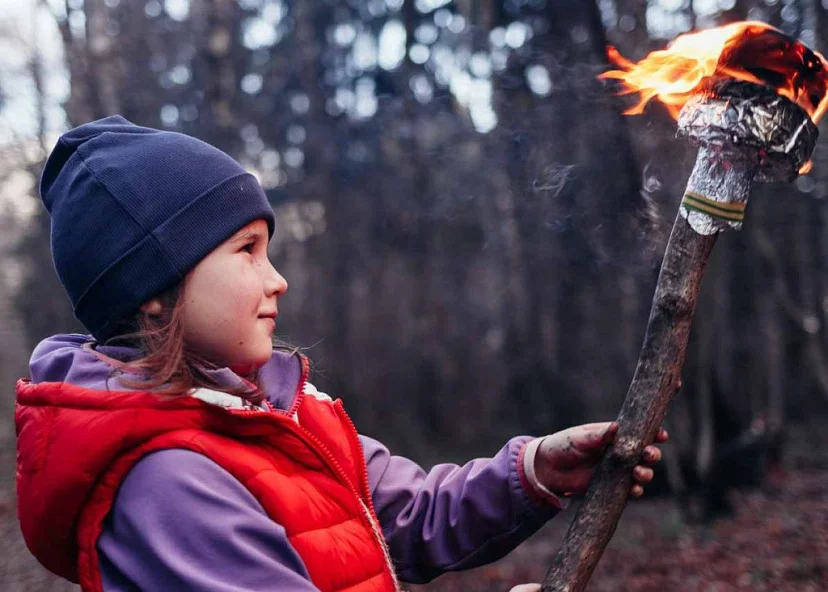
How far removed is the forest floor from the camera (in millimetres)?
7625

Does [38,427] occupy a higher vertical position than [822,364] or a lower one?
higher

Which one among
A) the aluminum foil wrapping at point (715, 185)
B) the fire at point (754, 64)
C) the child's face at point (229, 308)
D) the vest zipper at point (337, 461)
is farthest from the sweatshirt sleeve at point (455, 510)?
the fire at point (754, 64)

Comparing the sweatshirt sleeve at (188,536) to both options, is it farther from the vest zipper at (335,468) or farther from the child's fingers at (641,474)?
the child's fingers at (641,474)

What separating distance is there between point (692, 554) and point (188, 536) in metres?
7.92

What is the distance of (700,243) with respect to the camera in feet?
6.00

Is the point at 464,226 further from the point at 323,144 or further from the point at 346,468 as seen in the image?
the point at 346,468

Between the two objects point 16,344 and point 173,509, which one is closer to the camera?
point 173,509

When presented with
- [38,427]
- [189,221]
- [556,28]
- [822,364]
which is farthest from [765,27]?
[822,364]

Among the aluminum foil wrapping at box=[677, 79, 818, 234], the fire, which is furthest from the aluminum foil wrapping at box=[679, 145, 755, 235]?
the fire

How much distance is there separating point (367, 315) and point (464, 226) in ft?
7.80

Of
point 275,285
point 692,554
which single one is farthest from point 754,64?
point 692,554

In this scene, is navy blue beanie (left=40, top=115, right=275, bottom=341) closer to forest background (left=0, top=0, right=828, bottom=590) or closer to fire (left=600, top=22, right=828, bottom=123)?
fire (left=600, top=22, right=828, bottom=123)

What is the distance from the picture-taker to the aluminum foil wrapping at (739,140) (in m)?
1.82

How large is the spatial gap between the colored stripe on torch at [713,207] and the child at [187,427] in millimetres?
536
